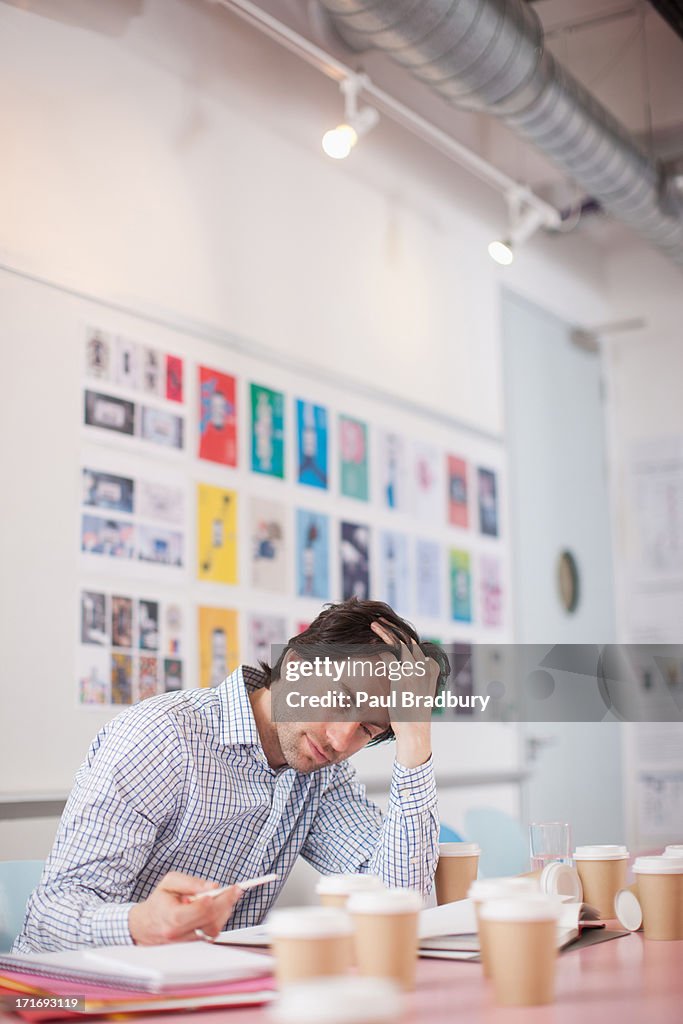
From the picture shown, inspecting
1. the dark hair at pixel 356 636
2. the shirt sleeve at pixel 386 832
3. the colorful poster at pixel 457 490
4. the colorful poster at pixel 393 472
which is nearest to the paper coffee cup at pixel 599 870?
the shirt sleeve at pixel 386 832

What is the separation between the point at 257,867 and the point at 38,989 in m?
0.84

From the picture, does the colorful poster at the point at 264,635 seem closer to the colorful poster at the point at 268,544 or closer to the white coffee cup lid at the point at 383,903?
the colorful poster at the point at 268,544

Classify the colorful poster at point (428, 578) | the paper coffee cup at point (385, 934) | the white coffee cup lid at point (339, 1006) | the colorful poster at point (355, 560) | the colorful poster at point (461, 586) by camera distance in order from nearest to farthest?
the white coffee cup lid at point (339, 1006), the paper coffee cup at point (385, 934), the colorful poster at point (355, 560), the colorful poster at point (428, 578), the colorful poster at point (461, 586)

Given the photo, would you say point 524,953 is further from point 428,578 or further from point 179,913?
point 428,578

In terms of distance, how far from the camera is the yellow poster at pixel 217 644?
333 cm

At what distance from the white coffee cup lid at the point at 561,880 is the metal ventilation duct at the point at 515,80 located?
2189 mm

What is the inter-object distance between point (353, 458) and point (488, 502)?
976 millimetres

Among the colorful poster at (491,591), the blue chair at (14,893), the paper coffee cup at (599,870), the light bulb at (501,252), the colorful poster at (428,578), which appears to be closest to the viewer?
the paper coffee cup at (599,870)

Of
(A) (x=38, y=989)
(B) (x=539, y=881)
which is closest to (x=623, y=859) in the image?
(B) (x=539, y=881)

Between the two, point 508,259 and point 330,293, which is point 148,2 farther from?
point 508,259

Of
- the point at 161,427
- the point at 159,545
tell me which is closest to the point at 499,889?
the point at 159,545

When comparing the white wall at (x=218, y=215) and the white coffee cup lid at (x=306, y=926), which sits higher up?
the white wall at (x=218, y=215)

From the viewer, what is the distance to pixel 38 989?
122 cm

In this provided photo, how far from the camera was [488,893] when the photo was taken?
1.28m
